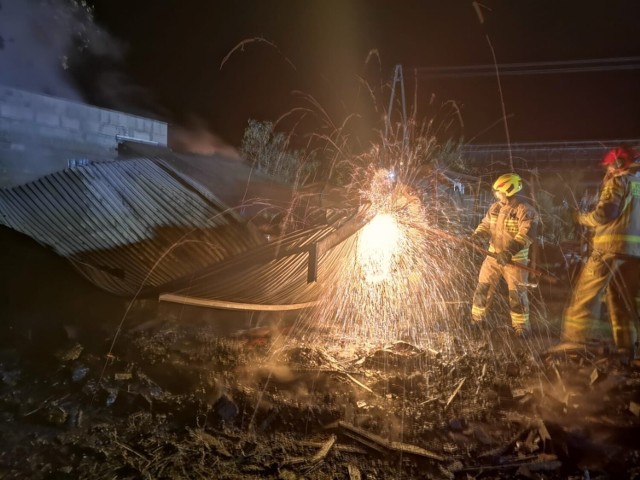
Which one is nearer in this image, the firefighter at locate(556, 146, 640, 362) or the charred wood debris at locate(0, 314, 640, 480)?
the charred wood debris at locate(0, 314, 640, 480)

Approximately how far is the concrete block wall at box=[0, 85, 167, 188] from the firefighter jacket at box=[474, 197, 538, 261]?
6441 mm

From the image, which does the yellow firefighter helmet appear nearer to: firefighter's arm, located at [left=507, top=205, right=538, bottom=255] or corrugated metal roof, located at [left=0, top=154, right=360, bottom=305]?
firefighter's arm, located at [left=507, top=205, right=538, bottom=255]

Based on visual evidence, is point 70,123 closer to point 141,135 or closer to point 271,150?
point 141,135

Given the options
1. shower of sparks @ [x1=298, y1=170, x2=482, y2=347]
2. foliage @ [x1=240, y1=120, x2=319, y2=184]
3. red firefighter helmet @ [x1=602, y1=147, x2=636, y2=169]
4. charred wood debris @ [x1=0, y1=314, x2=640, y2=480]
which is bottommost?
charred wood debris @ [x1=0, y1=314, x2=640, y2=480]

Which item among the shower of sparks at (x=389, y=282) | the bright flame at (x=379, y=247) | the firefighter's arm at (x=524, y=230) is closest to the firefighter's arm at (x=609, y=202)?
the firefighter's arm at (x=524, y=230)

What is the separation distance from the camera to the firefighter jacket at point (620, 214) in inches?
168

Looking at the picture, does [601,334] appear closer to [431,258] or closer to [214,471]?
[431,258]

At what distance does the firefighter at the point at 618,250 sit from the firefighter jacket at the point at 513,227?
60 centimetres

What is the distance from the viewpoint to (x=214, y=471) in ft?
8.55

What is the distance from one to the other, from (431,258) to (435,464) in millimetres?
3168

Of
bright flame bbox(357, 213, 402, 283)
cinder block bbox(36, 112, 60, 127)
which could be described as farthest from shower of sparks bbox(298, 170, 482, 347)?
cinder block bbox(36, 112, 60, 127)

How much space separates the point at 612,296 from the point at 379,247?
2.60 metres

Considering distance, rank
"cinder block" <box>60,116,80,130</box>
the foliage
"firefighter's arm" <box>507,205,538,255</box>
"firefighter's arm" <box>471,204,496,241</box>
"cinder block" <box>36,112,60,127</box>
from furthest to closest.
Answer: the foliage
"cinder block" <box>60,116,80,130</box>
"cinder block" <box>36,112,60,127</box>
"firefighter's arm" <box>471,204,496,241</box>
"firefighter's arm" <box>507,205,538,255</box>

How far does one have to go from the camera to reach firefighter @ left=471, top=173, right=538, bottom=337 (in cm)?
486
